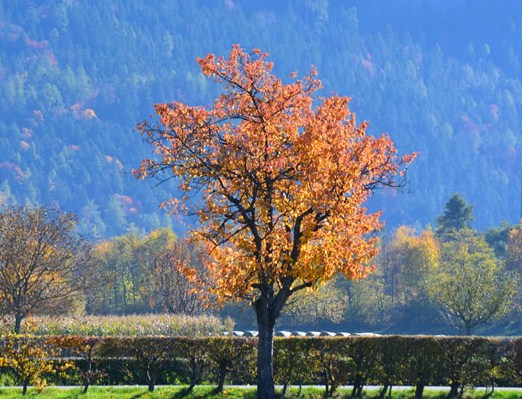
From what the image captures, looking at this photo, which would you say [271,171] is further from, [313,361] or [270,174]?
[313,361]

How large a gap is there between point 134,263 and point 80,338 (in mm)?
71046

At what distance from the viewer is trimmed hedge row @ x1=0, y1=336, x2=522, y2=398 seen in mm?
23797

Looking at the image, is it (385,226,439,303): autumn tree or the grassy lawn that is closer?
the grassy lawn

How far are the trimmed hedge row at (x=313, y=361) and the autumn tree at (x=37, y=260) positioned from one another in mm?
12572

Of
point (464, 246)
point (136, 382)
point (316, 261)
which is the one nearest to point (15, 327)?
point (136, 382)

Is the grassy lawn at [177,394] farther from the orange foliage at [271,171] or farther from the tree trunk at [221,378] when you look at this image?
the orange foliage at [271,171]

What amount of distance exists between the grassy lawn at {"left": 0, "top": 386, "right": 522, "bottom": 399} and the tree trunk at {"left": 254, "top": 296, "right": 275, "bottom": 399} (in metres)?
1.22

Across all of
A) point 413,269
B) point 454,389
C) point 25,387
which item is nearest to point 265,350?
point 454,389

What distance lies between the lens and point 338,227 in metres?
21.4

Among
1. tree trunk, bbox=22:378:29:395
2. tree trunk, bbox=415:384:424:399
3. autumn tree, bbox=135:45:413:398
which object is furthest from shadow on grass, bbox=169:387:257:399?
tree trunk, bbox=415:384:424:399

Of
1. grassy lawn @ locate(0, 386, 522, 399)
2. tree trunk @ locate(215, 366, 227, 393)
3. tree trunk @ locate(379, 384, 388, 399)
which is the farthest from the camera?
tree trunk @ locate(215, 366, 227, 393)

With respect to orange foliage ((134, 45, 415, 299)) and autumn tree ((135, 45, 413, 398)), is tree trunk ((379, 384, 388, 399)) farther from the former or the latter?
orange foliage ((134, 45, 415, 299))

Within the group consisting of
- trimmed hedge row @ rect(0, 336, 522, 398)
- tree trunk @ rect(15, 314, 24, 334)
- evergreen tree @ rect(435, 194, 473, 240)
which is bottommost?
trimmed hedge row @ rect(0, 336, 522, 398)

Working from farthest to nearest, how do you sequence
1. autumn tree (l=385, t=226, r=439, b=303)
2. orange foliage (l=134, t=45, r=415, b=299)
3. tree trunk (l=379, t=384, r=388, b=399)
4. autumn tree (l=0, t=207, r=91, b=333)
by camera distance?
autumn tree (l=385, t=226, r=439, b=303), autumn tree (l=0, t=207, r=91, b=333), tree trunk (l=379, t=384, r=388, b=399), orange foliage (l=134, t=45, r=415, b=299)
